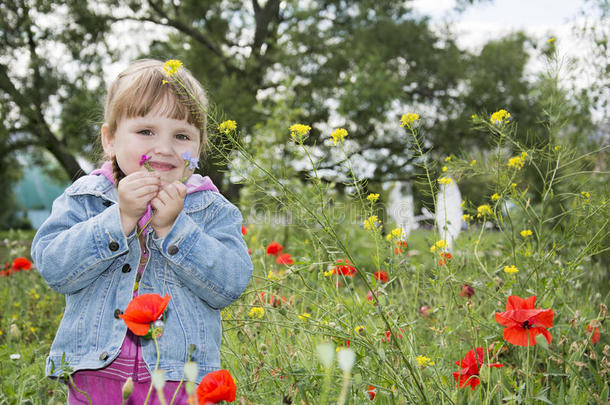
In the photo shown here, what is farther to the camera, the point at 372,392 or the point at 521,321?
the point at 372,392

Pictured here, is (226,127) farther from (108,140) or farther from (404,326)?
(404,326)

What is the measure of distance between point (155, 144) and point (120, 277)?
382 mm

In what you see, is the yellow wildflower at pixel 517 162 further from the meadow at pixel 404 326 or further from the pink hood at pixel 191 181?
the pink hood at pixel 191 181

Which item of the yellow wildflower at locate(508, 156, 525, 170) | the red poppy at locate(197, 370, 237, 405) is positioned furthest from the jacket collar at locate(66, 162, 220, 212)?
the yellow wildflower at locate(508, 156, 525, 170)

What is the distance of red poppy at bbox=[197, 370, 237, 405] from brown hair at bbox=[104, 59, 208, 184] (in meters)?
0.73

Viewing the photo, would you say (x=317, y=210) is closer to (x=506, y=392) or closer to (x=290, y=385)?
(x=290, y=385)

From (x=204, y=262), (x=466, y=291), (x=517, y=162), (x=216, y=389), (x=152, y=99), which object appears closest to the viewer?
(x=216, y=389)

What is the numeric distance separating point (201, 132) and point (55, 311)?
6.97 ft

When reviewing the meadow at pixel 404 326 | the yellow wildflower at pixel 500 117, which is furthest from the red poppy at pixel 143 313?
the yellow wildflower at pixel 500 117

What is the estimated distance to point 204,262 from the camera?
135 centimetres

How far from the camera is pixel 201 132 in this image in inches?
63.7

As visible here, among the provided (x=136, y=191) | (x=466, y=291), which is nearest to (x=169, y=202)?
(x=136, y=191)

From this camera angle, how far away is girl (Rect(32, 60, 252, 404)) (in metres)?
1.32

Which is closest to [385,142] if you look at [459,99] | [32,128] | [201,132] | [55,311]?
[459,99]
